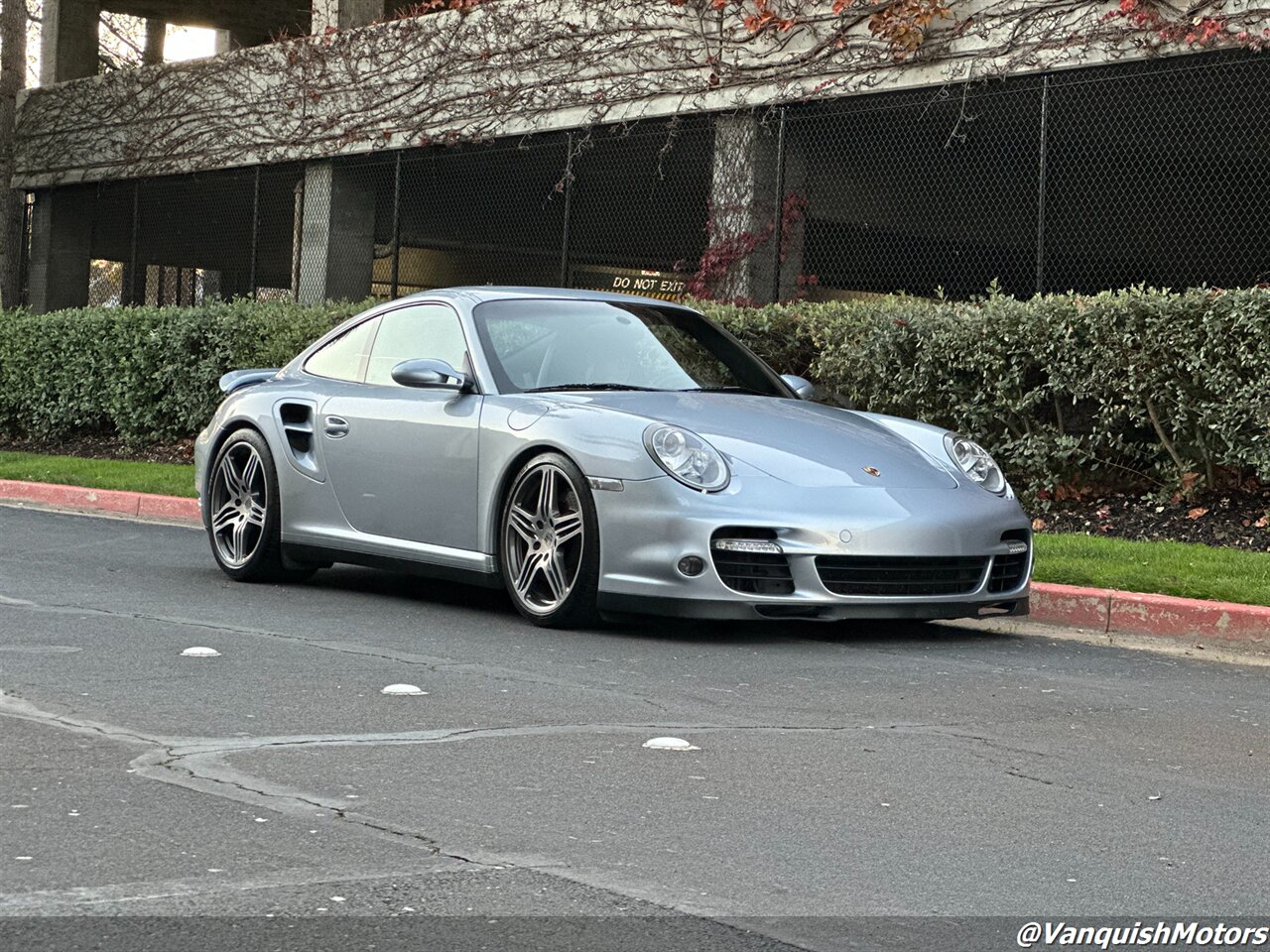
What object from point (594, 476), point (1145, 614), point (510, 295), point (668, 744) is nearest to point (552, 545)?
point (594, 476)

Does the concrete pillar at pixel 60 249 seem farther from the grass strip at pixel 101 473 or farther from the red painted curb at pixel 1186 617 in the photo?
the red painted curb at pixel 1186 617

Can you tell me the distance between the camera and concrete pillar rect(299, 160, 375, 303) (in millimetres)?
22344

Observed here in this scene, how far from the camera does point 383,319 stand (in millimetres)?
8828

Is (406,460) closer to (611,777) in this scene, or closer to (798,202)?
(611,777)

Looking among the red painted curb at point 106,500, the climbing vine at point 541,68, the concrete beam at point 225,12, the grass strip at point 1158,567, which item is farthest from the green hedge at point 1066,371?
the concrete beam at point 225,12

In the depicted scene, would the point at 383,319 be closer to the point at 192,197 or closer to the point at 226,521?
the point at 226,521

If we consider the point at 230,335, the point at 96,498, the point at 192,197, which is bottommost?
the point at 96,498

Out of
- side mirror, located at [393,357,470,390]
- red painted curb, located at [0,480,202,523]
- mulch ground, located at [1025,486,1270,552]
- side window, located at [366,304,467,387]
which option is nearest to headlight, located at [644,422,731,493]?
side mirror, located at [393,357,470,390]

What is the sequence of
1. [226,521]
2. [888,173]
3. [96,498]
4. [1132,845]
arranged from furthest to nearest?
[888,173]
[96,498]
[226,521]
[1132,845]

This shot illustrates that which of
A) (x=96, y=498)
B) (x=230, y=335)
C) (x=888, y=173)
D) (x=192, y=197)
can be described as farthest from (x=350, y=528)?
(x=192, y=197)

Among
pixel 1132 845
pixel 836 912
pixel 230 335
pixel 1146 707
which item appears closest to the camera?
pixel 836 912

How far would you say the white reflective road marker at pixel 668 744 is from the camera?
5.04 metres

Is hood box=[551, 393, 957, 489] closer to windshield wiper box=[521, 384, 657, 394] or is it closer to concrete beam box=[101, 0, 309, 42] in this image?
windshield wiper box=[521, 384, 657, 394]

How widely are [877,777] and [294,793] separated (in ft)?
4.95
